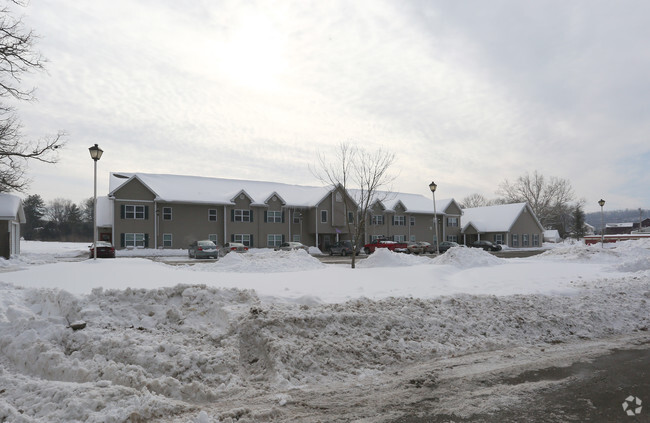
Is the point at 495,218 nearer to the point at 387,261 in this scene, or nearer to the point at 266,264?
the point at 387,261

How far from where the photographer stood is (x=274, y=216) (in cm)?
4866

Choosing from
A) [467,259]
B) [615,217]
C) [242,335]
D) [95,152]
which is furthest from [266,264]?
[615,217]

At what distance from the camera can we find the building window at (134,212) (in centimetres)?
4016

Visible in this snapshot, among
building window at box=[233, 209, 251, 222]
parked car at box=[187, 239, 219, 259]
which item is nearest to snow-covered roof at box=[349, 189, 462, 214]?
building window at box=[233, 209, 251, 222]

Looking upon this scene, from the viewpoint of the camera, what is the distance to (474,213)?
68.1m

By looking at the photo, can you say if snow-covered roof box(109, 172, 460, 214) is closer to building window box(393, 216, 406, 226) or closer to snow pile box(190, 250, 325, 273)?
building window box(393, 216, 406, 226)

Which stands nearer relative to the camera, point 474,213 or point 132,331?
point 132,331

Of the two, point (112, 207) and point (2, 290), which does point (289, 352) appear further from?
point (112, 207)

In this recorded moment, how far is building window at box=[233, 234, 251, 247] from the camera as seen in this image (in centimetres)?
4589

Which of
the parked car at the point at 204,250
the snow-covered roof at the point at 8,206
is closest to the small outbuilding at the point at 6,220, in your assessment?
the snow-covered roof at the point at 8,206

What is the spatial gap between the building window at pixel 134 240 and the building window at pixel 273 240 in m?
13.3

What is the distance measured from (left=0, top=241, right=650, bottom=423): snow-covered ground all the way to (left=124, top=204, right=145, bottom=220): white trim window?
30418 millimetres

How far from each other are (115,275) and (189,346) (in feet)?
17.8

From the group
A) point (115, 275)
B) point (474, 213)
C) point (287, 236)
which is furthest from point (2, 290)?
point (474, 213)
